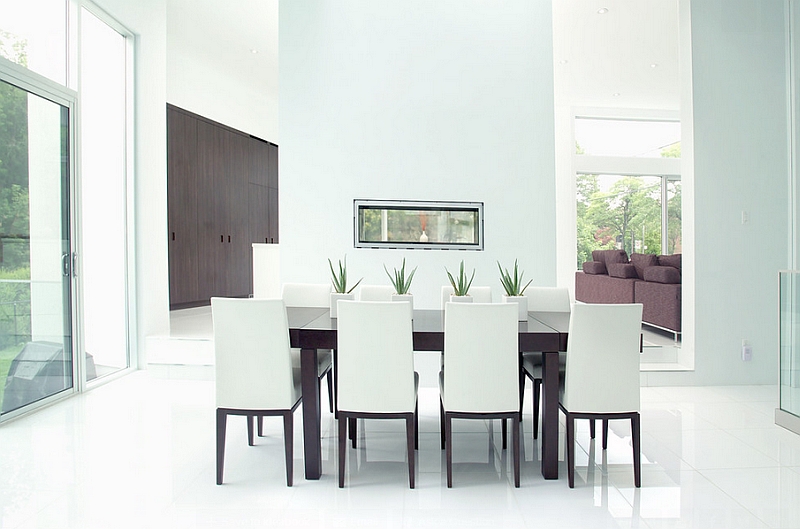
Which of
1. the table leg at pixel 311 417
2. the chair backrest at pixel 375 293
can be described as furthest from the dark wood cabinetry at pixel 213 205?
the table leg at pixel 311 417

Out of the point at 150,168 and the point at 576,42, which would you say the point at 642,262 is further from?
the point at 150,168

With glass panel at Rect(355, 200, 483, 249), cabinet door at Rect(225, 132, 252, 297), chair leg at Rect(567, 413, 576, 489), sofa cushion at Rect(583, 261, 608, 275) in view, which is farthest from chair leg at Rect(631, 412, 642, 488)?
cabinet door at Rect(225, 132, 252, 297)

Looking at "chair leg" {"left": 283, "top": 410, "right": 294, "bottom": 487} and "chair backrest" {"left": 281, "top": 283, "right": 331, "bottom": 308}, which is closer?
"chair leg" {"left": 283, "top": 410, "right": 294, "bottom": 487}

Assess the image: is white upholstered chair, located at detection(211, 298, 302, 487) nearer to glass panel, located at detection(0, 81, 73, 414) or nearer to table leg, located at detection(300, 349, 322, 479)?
table leg, located at detection(300, 349, 322, 479)

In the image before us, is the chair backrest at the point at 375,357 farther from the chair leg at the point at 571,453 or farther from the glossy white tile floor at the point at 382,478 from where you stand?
the chair leg at the point at 571,453

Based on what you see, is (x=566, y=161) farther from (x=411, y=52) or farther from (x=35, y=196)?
(x=35, y=196)

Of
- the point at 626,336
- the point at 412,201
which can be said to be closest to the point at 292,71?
the point at 412,201

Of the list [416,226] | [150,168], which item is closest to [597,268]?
[416,226]

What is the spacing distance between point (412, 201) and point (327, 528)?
2856 mm

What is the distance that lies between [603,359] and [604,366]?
3 cm

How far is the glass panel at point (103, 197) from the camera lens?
414 centimetres

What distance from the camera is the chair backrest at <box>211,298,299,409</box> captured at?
243cm

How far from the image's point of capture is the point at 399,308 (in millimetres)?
2363

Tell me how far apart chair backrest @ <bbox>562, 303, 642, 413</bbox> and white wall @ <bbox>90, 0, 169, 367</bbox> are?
3903 millimetres
